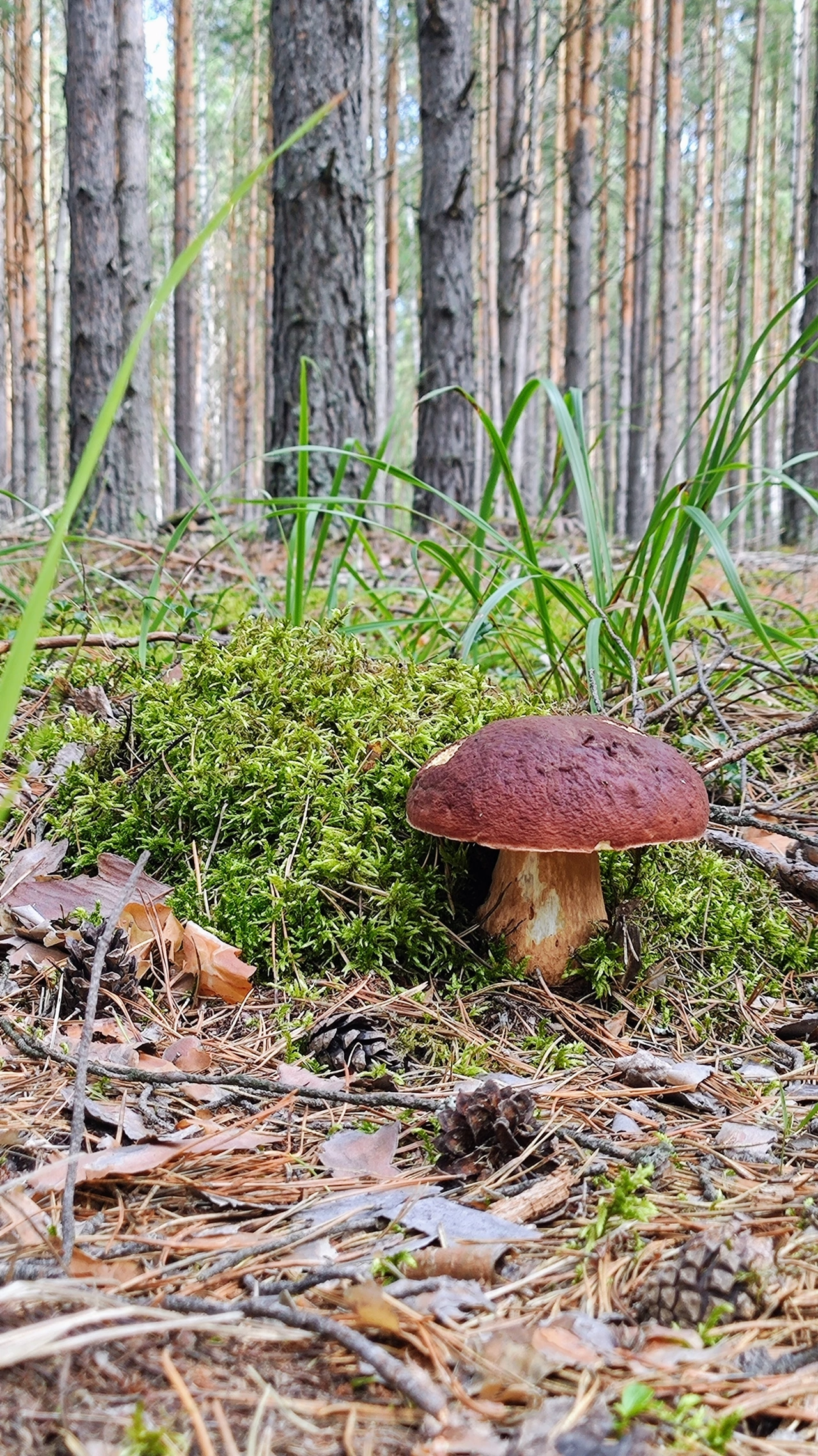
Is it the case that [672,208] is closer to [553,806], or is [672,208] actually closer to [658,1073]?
[553,806]

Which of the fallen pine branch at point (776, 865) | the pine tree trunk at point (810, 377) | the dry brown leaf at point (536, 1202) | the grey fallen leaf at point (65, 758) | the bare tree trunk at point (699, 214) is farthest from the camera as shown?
the bare tree trunk at point (699, 214)

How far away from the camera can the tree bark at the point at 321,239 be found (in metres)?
5.50

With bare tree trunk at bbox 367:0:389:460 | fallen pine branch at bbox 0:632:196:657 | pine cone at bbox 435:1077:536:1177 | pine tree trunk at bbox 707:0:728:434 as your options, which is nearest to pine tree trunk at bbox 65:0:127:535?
bare tree trunk at bbox 367:0:389:460

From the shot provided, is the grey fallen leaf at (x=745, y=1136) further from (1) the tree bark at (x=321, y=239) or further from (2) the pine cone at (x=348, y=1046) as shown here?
(1) the tree bark at (x=321, y=239)

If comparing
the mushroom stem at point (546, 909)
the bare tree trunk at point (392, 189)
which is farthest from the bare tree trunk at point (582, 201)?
the mushroom stem at point (546, 909)

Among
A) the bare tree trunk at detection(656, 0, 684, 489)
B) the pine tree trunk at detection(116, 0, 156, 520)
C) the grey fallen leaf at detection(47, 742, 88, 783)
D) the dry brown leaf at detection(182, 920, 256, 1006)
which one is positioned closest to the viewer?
the dry brown leaf at detection(182, 920, 256, 1006)

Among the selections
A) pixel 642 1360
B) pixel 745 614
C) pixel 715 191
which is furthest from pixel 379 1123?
pixel 715 191

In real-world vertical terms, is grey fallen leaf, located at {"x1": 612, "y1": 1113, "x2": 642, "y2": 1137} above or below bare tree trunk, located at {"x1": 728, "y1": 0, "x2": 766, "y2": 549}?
below

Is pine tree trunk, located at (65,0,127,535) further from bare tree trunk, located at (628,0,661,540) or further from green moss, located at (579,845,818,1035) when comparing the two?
bare tree trunk, located at (628,0,661,540)

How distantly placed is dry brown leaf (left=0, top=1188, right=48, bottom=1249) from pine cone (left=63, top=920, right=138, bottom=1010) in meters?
0.63

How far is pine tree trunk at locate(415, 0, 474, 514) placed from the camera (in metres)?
7.20

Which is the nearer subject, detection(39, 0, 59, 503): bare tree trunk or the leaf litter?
the leaf litter

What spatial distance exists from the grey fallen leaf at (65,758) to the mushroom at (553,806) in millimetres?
982

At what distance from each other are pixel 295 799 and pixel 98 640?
3.04 feet
